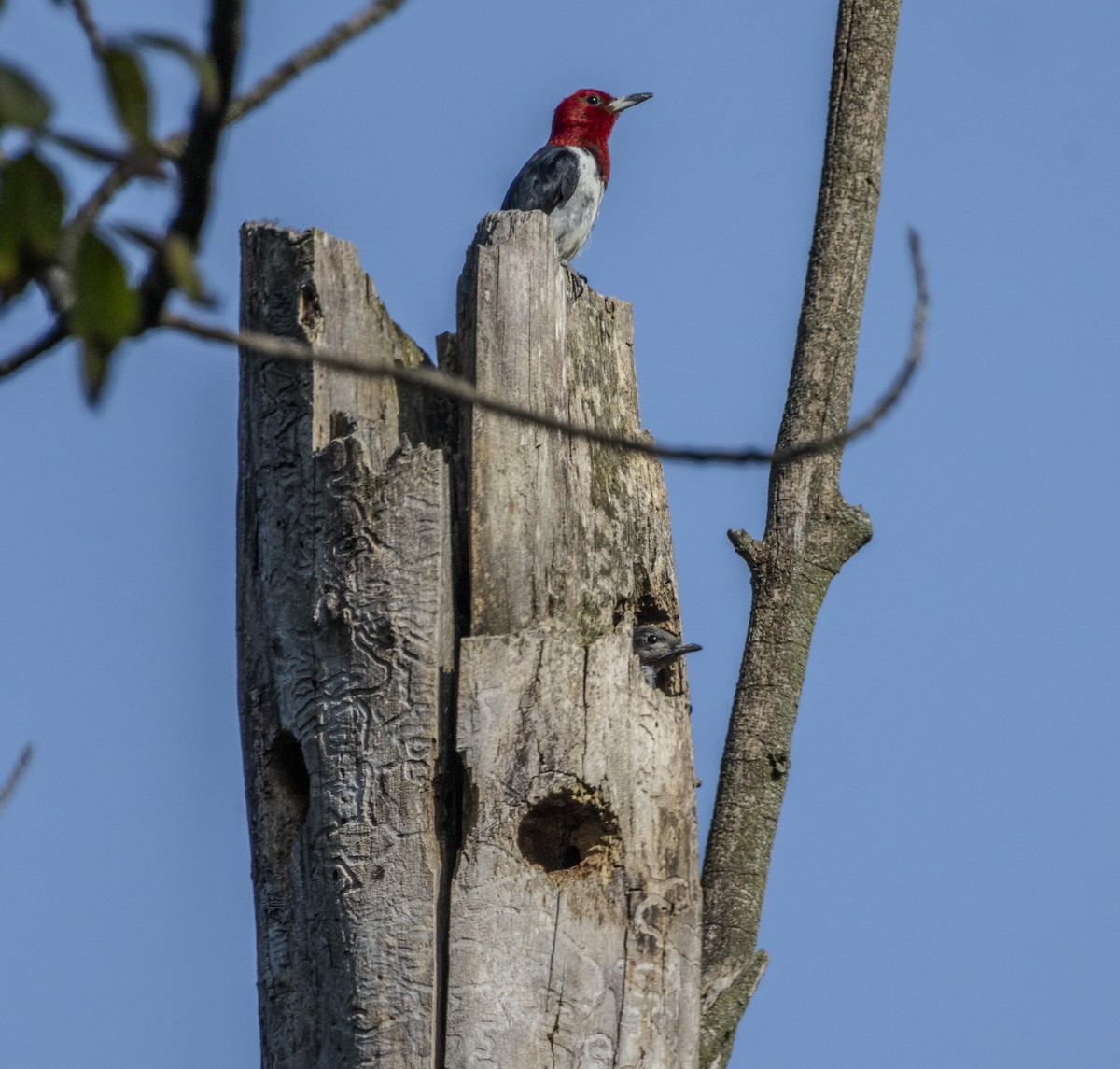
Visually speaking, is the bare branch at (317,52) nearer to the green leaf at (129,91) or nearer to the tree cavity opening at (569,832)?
the green leaf at (129,91)

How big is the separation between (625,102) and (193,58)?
7771 mm

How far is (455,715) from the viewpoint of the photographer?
436 cm

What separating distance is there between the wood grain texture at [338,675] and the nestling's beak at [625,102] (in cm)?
416

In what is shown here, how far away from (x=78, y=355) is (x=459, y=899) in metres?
3.07

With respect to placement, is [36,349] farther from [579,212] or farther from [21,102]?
[579,212]

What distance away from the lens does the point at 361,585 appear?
14.7 feet

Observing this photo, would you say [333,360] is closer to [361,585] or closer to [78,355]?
[78,355]

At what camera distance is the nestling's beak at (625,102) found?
28.6 feet

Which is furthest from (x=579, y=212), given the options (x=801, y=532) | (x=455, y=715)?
(x=455, y=715)

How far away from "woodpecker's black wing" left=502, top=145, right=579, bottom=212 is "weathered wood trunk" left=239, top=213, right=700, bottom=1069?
2865 millimetres

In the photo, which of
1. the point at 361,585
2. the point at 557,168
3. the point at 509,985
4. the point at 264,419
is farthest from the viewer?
the point at 557,168

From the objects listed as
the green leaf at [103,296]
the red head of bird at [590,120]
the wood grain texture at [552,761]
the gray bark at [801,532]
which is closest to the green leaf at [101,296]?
the green leaf at [103,296]

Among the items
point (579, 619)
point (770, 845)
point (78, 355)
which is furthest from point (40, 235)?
point (770, 845)

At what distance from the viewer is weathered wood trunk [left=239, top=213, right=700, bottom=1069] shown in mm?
4219
